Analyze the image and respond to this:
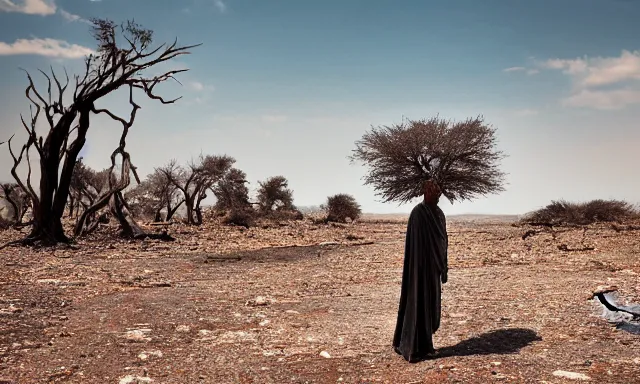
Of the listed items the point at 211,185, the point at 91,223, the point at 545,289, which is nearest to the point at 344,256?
the point at 545,289

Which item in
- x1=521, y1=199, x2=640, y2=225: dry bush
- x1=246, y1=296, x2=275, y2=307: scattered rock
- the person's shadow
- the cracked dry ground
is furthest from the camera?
x1=521, y1=199, x2=640, y2=225: dry bush

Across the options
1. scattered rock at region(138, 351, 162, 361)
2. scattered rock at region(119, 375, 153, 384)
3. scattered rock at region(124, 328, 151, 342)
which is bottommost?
scattered rock at region(119, 375, 153, 384)

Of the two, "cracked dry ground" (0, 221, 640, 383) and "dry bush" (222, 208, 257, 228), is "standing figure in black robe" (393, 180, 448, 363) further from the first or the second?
"dry bush" (222, 208, 257, 228)

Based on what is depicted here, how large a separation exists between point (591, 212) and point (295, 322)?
2804 centimetres

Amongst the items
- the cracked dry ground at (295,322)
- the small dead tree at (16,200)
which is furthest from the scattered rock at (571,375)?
the small dead tree at (16,200)

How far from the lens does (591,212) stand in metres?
30.2

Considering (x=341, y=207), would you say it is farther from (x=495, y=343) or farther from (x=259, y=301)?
(x=495, y=343)

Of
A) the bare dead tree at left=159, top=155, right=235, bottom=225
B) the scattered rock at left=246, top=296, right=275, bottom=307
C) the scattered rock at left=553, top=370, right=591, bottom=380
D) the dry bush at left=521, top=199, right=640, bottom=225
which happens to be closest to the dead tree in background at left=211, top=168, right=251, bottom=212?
the bare dead tree at left=159, top=155, right=235, bottom=225

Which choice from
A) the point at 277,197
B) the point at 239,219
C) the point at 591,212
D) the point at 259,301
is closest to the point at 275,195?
the point at 277,197

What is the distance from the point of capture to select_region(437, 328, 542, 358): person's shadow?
212 inches

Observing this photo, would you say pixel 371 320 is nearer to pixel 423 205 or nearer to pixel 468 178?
pixel 423 205

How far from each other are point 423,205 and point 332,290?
14.2 feet

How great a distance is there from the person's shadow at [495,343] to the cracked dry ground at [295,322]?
2cm

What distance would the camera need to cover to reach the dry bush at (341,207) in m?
35.9
